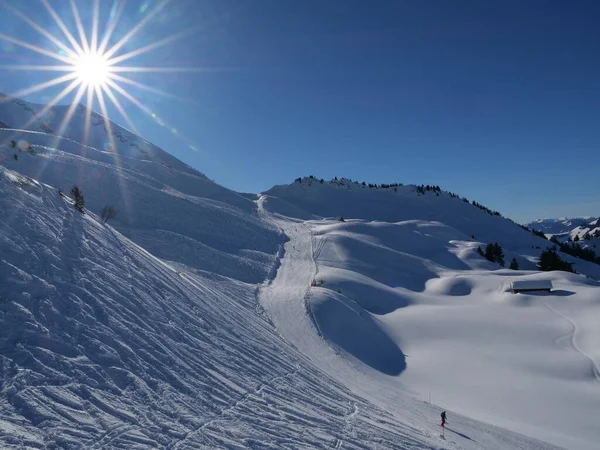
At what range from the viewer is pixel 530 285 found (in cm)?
3253

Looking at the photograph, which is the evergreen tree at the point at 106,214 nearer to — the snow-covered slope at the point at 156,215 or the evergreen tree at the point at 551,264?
the snow-covered slope at the point at 156,215

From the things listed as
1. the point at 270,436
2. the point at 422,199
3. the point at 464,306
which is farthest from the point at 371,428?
the point at 422,199

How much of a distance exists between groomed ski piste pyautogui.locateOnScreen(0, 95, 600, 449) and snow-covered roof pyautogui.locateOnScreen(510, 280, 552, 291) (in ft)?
3.25

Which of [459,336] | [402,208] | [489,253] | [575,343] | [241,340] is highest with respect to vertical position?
[402,208]

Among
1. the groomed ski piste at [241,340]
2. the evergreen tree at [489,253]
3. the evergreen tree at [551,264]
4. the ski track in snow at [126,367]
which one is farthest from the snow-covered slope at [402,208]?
the ski track in snow at [126,367]

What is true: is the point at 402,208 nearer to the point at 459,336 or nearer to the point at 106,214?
the point at 459,336

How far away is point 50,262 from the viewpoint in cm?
844

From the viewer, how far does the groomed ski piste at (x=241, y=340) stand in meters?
6.21

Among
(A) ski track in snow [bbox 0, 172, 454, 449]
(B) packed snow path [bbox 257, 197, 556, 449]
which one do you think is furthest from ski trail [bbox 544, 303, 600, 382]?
(A) ski track in snow [bbox 0, 172, 454, 449]

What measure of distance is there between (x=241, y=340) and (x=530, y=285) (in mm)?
30561

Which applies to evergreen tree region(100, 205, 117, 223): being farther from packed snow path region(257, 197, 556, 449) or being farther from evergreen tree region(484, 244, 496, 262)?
evergreen tree region(484, 244, 496, 262)

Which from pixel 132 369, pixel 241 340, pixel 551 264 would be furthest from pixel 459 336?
pixel 551 264

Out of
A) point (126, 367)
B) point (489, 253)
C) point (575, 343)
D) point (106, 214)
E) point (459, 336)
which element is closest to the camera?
point (126, 367)

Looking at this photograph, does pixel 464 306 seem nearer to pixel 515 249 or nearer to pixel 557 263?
pixel 557 263
